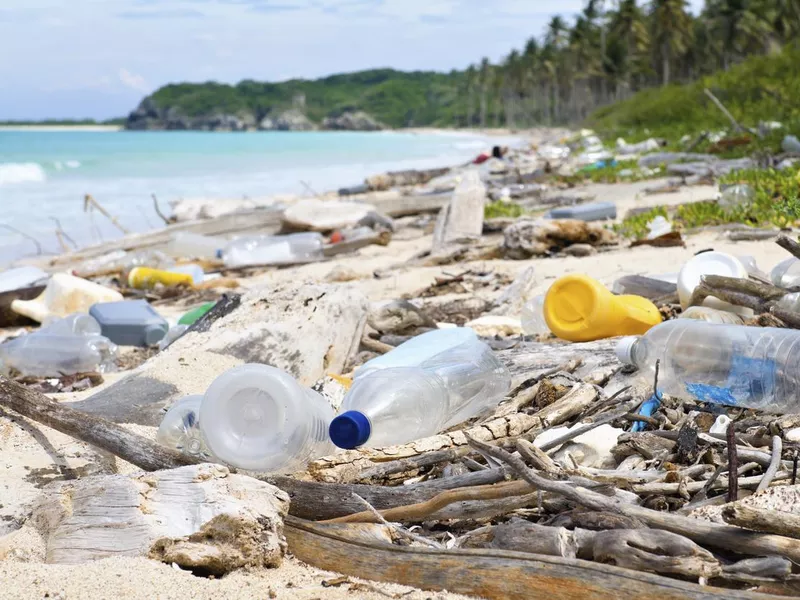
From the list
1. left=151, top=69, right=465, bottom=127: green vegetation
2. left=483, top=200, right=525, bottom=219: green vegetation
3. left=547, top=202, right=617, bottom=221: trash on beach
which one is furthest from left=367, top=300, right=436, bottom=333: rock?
left=151, top=69, right=465, bottom=127: green vegetation

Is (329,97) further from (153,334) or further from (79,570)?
(79,570)

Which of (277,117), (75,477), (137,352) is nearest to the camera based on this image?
(75,477)

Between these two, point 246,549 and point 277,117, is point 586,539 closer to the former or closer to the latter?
point 246,549

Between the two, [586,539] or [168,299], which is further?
[168,299]

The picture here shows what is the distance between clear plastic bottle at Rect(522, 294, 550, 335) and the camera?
412 cm

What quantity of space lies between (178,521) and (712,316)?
84.2 inches

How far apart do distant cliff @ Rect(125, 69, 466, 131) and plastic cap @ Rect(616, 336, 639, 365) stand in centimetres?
12898

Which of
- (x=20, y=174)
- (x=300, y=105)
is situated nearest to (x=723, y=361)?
(x=20, y=174)

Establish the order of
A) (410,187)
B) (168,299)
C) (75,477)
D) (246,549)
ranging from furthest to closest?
(410,187)
(168,299)
(75,477)
(246,549)

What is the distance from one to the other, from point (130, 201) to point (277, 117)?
443 ft

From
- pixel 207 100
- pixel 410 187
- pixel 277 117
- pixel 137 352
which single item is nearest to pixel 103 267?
pixel 137 352

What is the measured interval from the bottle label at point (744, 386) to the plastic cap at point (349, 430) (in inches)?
45.4

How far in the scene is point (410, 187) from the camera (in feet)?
52.3

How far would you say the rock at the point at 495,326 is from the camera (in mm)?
4196
